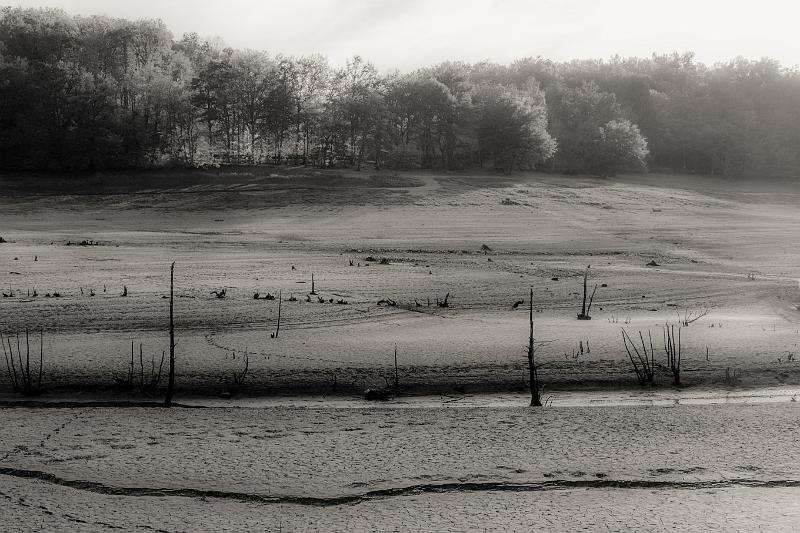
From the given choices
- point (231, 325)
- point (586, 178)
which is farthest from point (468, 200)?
point (231, 325)

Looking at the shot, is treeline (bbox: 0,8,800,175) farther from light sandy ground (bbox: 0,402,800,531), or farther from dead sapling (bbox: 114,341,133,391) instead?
light sandy ground (bbox: 0,402,800,531)

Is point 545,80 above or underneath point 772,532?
above

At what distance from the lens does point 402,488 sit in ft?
28.7

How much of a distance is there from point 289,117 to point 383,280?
4082 centimetres

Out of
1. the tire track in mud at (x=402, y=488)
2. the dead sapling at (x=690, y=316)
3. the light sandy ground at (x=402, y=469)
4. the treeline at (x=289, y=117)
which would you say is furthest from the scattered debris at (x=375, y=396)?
the treeline at (x=289, y=117)

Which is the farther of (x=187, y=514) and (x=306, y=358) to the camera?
(x=306, y=358)

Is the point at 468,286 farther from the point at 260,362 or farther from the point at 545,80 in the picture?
the point at 545,80

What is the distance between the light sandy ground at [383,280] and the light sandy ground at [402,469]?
2.02 metres

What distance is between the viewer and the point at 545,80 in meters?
86.7

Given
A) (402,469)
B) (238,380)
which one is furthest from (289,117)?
(402,469)

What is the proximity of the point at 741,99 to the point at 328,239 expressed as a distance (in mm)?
64588

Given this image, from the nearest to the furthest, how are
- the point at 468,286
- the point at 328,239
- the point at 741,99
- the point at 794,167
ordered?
the point at 468,286 → the point at 328,239 → the point at 794,167 → the point at 741,99

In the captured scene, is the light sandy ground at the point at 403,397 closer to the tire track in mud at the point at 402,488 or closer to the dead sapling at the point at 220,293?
the tire track in mud at the point at 402,488

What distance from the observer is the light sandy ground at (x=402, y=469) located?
316 inches
